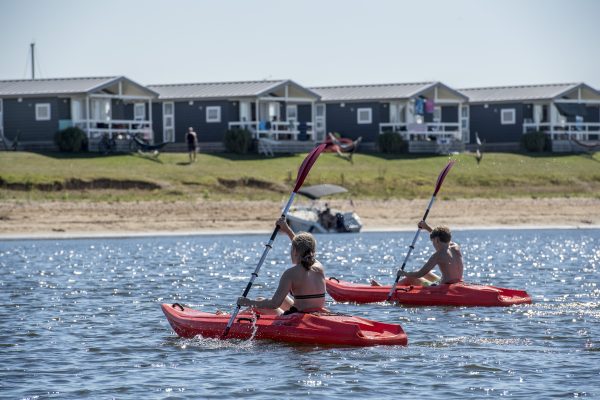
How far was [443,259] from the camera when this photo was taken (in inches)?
825

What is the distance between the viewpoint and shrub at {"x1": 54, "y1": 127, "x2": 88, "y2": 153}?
56188 mm

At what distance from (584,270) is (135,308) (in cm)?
1317

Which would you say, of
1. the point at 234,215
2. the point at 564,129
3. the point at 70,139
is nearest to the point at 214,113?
the point at 70,139

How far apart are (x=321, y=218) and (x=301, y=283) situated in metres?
29.3

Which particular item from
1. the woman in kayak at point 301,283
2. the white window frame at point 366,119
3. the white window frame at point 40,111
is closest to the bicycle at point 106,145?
the white window frame at point 40,111

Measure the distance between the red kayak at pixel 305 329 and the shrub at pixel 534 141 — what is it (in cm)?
5056

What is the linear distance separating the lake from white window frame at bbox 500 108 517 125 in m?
37.4

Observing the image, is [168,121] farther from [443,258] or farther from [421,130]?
[443,258]

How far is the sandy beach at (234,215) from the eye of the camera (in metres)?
42.8

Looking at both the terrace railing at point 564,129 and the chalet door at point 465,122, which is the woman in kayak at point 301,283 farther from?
the chalet door at point 465,122

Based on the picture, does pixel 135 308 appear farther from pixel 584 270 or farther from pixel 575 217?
pixel 575 217

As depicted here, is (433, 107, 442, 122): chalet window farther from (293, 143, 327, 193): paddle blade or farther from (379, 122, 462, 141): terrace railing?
(293, 143, 327, 193): paddle blade

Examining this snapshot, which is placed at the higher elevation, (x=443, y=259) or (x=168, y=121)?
(x=168, y=121)

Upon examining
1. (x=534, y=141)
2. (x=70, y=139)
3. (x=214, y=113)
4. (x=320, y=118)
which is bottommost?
(x=534, y=141)
